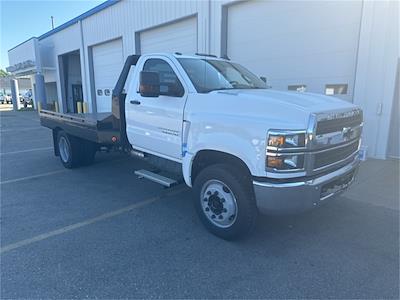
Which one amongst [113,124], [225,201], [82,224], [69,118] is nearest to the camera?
[225,201]

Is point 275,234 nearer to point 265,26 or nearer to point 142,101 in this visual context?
point 142,101

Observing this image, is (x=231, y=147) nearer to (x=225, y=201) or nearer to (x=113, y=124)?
(x=225, y=201)

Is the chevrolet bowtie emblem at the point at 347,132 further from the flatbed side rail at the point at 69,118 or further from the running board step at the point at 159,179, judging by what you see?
the flatbed side rail at the point at 69,118

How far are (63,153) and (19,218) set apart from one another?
10.3ft

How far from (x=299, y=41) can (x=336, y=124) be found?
5.45 m

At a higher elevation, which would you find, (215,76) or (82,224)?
(215,76)

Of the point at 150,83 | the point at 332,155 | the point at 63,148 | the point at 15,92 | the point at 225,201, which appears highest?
the point at 150,83

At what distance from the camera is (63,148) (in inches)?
284

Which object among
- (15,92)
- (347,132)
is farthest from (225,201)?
(15,92)

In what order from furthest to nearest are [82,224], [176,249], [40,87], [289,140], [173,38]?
[40,87] < [173,38] < [82,224] < [176,249] < [289,140]

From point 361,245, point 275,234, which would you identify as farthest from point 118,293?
point 361,245

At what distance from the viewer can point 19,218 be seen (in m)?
4.30

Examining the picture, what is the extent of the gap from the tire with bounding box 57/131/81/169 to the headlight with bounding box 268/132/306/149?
5.29 m

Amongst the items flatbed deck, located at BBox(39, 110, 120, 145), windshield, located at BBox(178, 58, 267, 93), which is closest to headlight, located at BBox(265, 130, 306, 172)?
windshield, located at BBox(178, 58, 267, 93)
